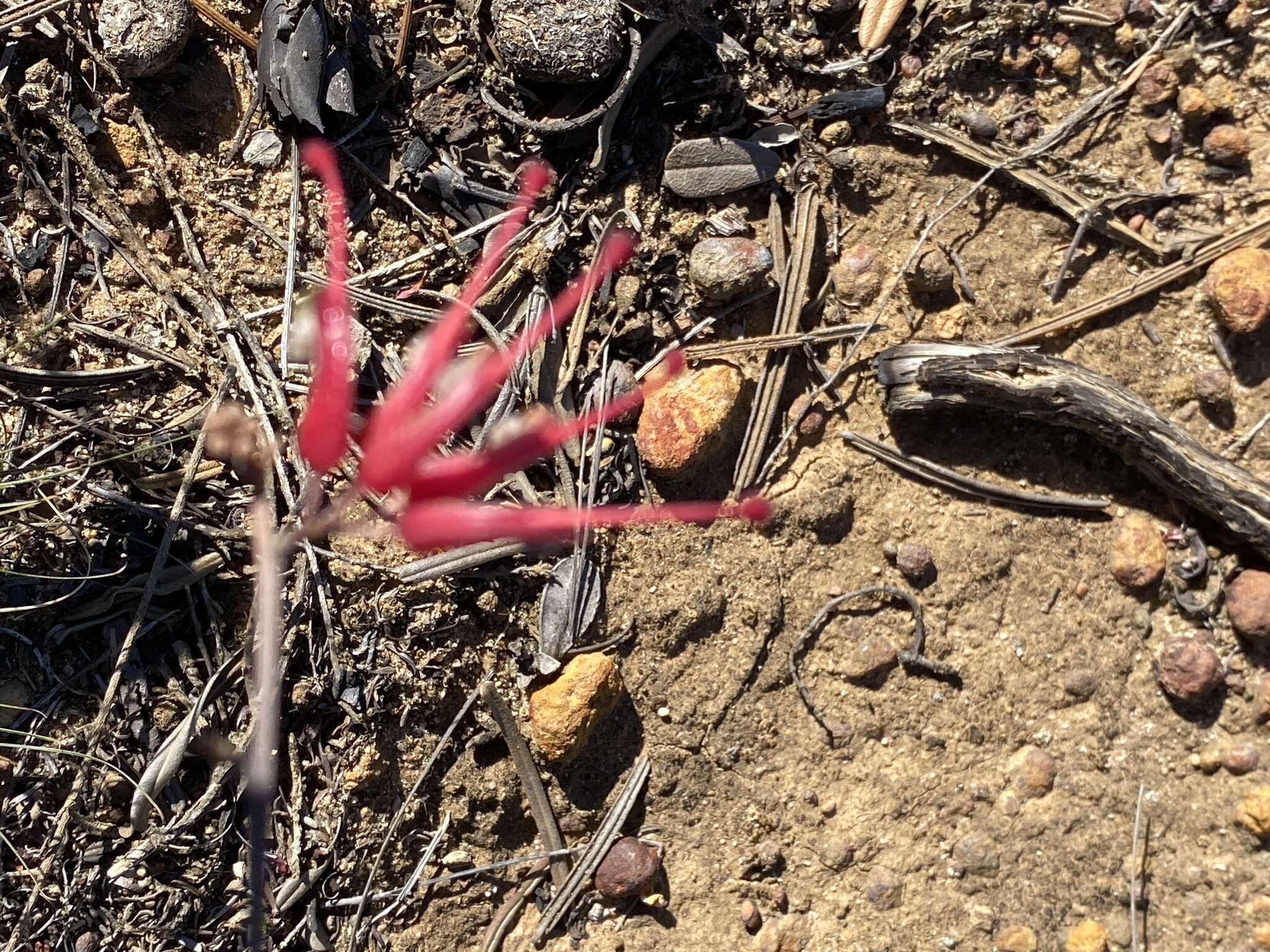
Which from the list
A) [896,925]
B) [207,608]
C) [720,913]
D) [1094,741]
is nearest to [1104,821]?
[1094,741]

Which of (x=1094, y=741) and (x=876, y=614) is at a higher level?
(x=876, y=614)

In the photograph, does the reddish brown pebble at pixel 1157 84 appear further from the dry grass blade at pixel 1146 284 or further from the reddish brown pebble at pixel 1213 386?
the reddish brown pebble at pixel 1213 386

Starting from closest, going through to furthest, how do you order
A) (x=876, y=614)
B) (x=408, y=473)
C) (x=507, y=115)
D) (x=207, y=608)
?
(x=408, y=473) → (x=207, y=608) → (x=507, y=115) → (x=876, y=614)

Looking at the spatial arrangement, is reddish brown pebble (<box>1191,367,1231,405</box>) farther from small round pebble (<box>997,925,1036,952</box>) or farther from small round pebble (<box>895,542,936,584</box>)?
small round pebble (<box>997,925,1036,952</box>)

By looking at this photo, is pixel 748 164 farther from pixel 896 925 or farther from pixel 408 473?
pixel 896 925

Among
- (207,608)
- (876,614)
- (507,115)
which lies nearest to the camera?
(207,608)

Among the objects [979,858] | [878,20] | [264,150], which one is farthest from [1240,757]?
[264,150]
